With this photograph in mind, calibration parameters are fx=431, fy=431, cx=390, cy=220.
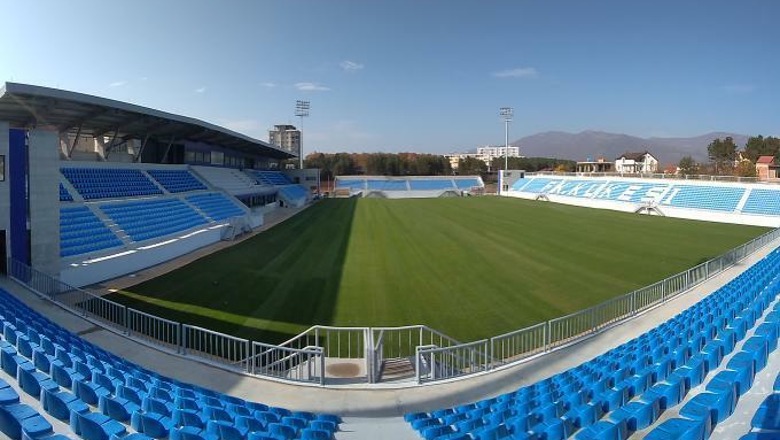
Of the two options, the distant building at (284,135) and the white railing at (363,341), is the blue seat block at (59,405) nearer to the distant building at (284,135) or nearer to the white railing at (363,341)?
the white railing at (363,341)

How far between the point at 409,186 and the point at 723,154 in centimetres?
5752

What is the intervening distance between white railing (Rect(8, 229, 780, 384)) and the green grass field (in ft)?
2.70

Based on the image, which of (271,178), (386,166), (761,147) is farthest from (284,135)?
(761,147)

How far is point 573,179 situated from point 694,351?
57.1 m

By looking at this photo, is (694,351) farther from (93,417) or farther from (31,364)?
(31,364)

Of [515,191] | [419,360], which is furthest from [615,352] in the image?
[515,191]

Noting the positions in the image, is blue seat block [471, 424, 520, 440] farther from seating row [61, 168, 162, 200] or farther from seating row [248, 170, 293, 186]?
seating row [248, 170, 293, 186]

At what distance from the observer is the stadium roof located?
18188 mm

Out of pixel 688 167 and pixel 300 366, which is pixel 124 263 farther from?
pixel 688 167

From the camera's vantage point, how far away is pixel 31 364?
19.9ft

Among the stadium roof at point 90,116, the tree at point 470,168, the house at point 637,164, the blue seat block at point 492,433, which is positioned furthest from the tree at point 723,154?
the blue seat block at point 492,433

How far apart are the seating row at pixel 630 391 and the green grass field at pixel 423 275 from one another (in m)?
4.52

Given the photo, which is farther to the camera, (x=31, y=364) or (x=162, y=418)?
(x=31, y=364)

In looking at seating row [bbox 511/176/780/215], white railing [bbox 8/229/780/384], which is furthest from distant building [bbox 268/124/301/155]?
white railing [bbox 8/229/780/384]
